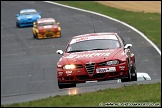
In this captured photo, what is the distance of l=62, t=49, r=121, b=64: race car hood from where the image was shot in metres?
16.5

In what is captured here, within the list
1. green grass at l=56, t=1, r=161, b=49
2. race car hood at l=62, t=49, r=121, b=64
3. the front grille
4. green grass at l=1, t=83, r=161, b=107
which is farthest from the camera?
green grass at l=56, t=1, r=161, b=49

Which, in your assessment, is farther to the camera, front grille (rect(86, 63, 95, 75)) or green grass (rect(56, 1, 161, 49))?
green grass (rect(56, 1, 161, 49))

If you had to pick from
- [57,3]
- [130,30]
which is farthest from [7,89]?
[57,3]

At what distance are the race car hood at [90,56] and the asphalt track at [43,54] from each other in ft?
2.13

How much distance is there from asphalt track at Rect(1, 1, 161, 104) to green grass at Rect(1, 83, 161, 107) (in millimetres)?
1227

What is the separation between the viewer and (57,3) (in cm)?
6631

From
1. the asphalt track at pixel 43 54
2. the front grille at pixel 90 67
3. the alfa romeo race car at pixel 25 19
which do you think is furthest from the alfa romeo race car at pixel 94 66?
the alfa romeo race car at pixel 25 19

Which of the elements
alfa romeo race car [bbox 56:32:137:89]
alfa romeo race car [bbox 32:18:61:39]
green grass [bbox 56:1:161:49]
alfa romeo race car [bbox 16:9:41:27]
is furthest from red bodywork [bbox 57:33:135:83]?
alfa romeo race car [bbox 16:9:41:27]

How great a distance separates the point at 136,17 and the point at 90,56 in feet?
117

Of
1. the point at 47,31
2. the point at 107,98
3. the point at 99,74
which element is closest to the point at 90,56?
the point at 99,74

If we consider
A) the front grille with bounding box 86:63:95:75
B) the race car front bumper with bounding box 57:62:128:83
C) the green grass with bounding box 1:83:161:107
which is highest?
the green grass with bounding box 1:83:161:107

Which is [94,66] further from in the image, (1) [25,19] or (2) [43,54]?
(1) [25,19]

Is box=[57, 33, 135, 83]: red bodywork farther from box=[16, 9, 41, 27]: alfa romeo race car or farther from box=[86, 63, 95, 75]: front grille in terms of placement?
box=[16, 9, 41, 27]: alfa romeo race car

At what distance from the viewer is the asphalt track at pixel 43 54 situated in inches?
726
